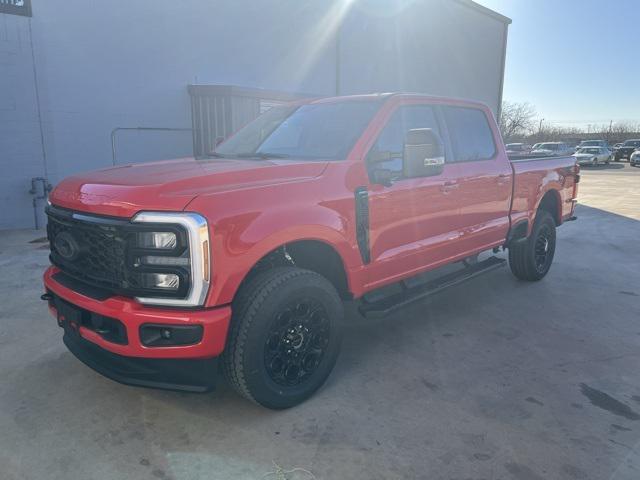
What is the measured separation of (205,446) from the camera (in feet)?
8.36

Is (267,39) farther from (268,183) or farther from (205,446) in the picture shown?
(205,446)

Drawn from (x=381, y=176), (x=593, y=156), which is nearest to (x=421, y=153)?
(x=381, y=176)

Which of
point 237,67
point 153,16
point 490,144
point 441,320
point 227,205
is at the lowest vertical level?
point 441,320

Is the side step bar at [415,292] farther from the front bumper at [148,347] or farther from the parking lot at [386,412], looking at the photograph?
the front bumper at [148,347]

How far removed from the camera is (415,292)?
12.5 feet

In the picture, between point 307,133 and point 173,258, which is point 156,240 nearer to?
point 173,258

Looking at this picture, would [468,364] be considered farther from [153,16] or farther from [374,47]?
[374,47]

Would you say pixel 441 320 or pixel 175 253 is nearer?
pixel 175 253

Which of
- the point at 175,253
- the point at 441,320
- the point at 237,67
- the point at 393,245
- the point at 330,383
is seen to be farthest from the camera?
the point at 237,67

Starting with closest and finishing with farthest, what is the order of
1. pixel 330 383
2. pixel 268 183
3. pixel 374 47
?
pixel 268 183
pixel 330 383
pixel 374 47

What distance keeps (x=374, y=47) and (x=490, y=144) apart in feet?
35.8

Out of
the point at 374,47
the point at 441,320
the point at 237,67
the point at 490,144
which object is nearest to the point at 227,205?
the point at 441,320

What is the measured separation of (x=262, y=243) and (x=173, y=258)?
0.47 m

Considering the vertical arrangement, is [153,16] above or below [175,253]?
above
